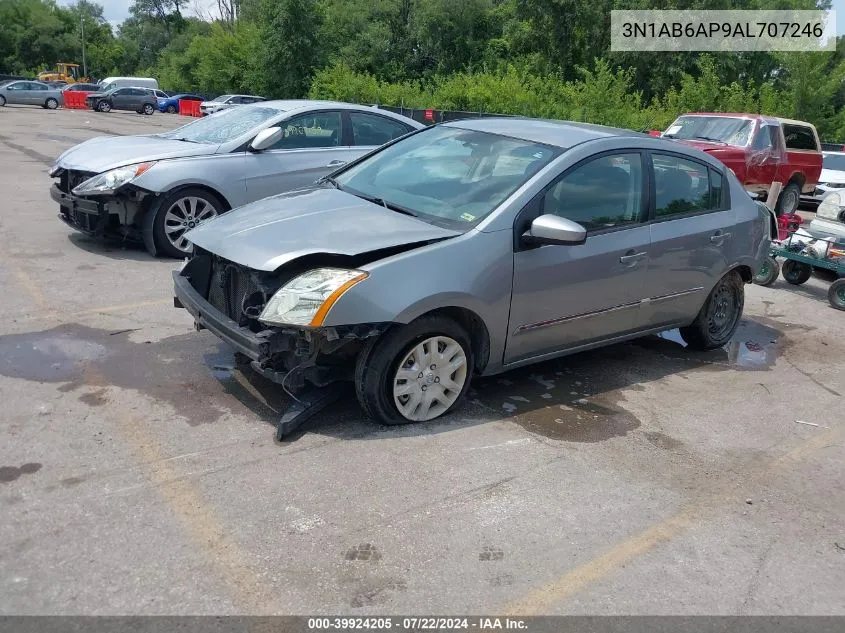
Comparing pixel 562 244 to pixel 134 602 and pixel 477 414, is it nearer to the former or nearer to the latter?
pixel 477 414

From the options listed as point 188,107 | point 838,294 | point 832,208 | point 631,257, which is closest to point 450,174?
point 631,257

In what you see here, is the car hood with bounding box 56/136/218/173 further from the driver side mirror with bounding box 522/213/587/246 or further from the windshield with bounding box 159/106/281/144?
the driver side mirror with bounding box 522/213/587/246

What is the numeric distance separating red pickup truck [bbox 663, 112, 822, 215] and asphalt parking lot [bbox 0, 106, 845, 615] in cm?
786

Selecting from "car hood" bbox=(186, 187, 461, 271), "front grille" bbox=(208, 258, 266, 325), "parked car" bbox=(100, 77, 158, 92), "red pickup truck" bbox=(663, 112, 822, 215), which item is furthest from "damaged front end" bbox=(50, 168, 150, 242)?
"parked car" bbox=(100, 77, 158, 92)

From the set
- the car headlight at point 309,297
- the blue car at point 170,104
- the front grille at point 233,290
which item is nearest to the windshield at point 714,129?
the front grille at point 233,290

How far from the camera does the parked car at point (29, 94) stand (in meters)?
43.2

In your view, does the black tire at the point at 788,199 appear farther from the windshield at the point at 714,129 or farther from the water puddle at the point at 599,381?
the water puddle at the point at 599,381

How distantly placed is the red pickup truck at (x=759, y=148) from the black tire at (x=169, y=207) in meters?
8.46

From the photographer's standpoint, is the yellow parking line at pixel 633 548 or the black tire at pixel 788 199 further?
the black tire at pixel 788 199

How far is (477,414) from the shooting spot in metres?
4.86

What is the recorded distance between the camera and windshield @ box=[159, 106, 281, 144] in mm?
8391

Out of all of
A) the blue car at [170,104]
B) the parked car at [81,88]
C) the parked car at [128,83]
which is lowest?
the blue car at [170,104]

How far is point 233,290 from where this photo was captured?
15.5 ft

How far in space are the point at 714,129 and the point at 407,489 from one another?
39.3ft
